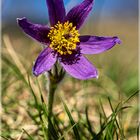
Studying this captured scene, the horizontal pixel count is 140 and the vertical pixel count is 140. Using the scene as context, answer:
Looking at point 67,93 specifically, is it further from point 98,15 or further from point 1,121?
point 1,121

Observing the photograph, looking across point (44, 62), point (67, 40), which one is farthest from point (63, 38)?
point (44, 62)

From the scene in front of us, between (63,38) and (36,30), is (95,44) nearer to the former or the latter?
(63,38)

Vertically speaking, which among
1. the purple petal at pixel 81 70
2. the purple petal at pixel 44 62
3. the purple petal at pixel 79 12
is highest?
the purple petal at pixel 79 12

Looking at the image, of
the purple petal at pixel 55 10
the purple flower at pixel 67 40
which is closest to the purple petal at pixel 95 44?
the purple flower at pixel 67 40

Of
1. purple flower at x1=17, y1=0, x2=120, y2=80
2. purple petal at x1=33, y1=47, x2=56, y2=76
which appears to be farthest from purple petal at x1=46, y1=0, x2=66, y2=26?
purple petal at x1=33, y1=47, x2=56, y2=76

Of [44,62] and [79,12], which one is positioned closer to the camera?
[44,62]

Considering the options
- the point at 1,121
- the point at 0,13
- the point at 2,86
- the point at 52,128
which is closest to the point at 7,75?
the point at 2,86

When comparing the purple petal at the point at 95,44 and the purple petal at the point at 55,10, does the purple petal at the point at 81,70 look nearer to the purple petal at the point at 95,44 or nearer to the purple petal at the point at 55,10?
the purple petal at the point at 95,44
